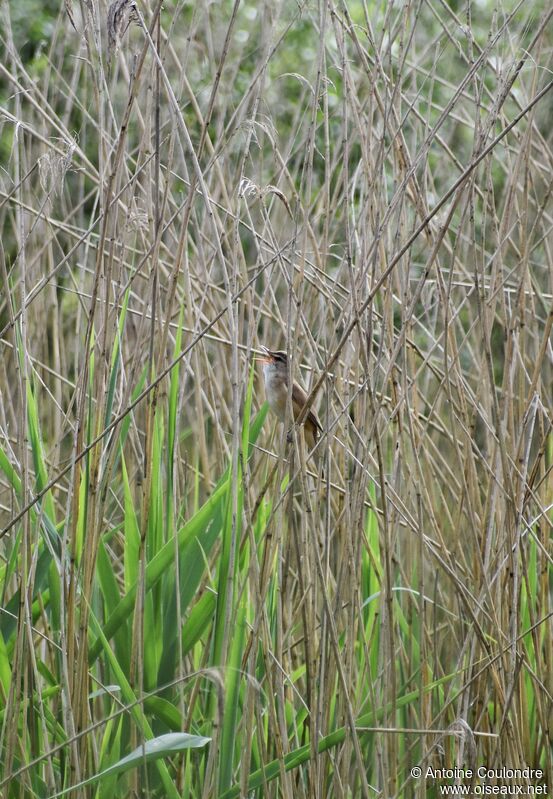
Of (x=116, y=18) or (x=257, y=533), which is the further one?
(x=257, y=533)

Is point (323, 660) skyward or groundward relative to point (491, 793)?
skyward

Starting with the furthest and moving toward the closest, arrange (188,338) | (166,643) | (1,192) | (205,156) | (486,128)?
(205,156) → (188,338) → (1,192) → (166,643) → (486,128)

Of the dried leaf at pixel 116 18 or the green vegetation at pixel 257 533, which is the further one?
the green vegetation at pixel 257 533

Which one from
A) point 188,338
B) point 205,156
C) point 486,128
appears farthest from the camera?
point 205,156

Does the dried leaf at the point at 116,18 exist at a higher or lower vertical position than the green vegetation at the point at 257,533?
higher

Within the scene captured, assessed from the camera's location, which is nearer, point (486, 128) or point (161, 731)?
point (486, 128)

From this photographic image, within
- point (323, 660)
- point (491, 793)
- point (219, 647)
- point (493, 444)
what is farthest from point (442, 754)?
point (493, 444)

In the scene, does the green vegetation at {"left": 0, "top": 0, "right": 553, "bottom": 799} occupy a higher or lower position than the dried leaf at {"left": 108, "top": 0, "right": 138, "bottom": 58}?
lower

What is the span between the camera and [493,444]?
2227mm

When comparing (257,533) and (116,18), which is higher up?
(116,18)

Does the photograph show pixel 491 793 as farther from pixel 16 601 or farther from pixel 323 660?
pixel 16 601

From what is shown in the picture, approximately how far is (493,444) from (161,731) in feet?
3.26

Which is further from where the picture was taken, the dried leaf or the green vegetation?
the green vegetation

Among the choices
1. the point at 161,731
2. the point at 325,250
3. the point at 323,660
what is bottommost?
the point at 161,731
